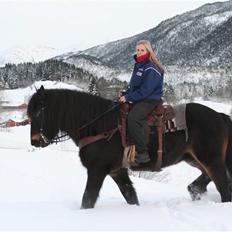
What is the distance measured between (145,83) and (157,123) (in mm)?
713

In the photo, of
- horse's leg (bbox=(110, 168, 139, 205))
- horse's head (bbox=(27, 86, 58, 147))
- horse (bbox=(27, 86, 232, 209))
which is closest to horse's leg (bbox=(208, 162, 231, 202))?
horse (bbox=(27, 86, 232, 209))

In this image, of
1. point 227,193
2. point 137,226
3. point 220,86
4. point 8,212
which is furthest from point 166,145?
point 220,86

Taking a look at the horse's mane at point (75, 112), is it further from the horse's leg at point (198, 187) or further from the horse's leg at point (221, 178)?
the horse's leg at point (198, 187)

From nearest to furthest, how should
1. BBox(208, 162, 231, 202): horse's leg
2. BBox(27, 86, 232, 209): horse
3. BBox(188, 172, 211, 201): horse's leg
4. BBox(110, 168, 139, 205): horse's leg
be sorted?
1. BBox(27, 86, 232, 209): horse
2. BBox(208, 162, 231, 202): horse's leg
3. BBox(110, 168, 139, 205): horse's leg
4. BBox(188, 172, 211, 201): horse's leg

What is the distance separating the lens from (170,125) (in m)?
7.11

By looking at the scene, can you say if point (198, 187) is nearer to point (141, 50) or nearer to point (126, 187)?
point (126, 187)

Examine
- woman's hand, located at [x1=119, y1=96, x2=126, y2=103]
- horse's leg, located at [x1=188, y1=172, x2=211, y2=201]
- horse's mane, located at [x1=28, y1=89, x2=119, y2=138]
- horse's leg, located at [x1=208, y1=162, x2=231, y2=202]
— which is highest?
woman's hand, located at [x1=119, y1=96, x2=126, y2=103]

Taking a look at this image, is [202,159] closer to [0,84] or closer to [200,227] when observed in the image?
[200,227]

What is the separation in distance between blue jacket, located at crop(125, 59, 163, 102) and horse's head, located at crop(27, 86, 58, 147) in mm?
1379

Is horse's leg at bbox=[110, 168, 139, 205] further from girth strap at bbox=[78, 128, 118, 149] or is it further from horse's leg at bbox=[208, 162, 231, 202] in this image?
horse's leg at bbox=[208, 162, 231, 202]

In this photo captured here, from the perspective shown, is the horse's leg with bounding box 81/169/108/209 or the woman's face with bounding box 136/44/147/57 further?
the woman's face with bounding box 136/44/147/57

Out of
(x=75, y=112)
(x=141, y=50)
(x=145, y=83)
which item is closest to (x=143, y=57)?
(x=141, y=50)

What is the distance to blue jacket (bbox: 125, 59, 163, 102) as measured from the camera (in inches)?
268

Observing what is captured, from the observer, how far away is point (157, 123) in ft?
23.0
